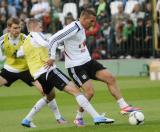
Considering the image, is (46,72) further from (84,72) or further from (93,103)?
(93,103)

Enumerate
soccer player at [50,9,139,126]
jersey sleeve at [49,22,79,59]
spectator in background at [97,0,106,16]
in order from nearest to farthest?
jersey sleeve at [49,22,79,59] → soccer player at [50,9,139,126] → spectator in background at [97,0,106,16]

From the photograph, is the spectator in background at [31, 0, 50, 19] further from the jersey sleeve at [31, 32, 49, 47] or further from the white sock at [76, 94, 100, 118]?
the white sock at [76, 94, 100, 118]

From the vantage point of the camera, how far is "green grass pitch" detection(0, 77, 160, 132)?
43.8ft

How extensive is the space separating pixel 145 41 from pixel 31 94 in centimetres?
871

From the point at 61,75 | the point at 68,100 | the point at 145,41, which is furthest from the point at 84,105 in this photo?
the point at 145,41

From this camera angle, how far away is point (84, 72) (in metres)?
14.3

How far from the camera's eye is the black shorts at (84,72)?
46.7 feet

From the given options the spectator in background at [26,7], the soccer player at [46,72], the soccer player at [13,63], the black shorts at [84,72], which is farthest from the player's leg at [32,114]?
the spectator in background at [26,7]

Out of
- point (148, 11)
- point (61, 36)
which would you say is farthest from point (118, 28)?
point (61, 36)

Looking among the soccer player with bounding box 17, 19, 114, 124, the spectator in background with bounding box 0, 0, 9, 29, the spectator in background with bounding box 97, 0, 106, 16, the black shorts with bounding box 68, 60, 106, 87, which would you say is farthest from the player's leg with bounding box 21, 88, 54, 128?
the spectator in background with bounding box 0, 0, 9, 29

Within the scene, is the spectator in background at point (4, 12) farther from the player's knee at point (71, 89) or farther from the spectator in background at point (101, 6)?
the player's knee at point (71, 89)

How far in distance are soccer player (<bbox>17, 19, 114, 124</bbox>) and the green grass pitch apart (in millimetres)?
436

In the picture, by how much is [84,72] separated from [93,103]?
5031 mm

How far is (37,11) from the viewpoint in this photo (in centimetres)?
3184
